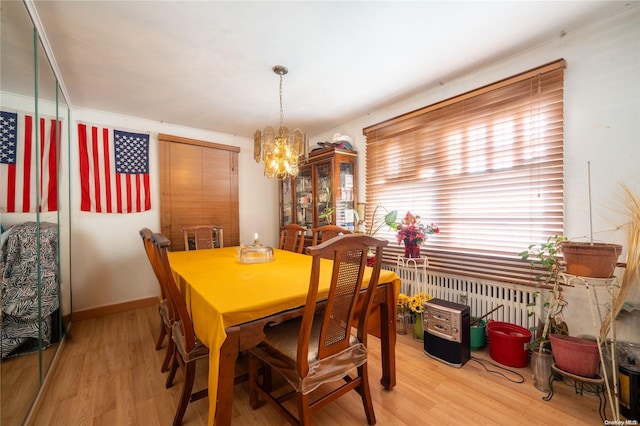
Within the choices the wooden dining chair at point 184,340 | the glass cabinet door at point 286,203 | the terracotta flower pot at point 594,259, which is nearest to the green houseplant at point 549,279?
the terracotta flower pot at point 594,259

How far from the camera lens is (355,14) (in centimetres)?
170

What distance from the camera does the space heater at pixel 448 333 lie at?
204cm

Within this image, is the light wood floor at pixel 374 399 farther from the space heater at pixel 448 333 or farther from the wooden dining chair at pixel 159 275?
the wooden dining chair at pixel 159 275

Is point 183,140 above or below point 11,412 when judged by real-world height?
above

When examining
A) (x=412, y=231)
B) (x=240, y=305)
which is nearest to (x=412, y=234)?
(x=412, y=231)

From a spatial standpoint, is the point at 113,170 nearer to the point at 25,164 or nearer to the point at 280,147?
the point at 25,164

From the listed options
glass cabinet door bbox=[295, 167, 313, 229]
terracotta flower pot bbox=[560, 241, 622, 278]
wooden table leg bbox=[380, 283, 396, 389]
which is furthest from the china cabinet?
terracotta flower pot bbox=[560, 241, 622, 278]

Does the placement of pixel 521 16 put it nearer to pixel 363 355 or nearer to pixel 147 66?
pixel 363 355

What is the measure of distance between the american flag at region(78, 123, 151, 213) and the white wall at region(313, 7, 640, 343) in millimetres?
4378

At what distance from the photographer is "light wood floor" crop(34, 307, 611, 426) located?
152cm

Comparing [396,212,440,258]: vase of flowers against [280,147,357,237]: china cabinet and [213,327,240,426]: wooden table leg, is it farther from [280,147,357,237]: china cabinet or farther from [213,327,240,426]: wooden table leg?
[213,327,240,426]: wooden table leg

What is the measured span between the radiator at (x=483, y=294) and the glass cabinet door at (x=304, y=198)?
5.72ft

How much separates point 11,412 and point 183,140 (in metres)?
3.17

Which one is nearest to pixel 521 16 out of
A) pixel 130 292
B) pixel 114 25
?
pixel 114 25
